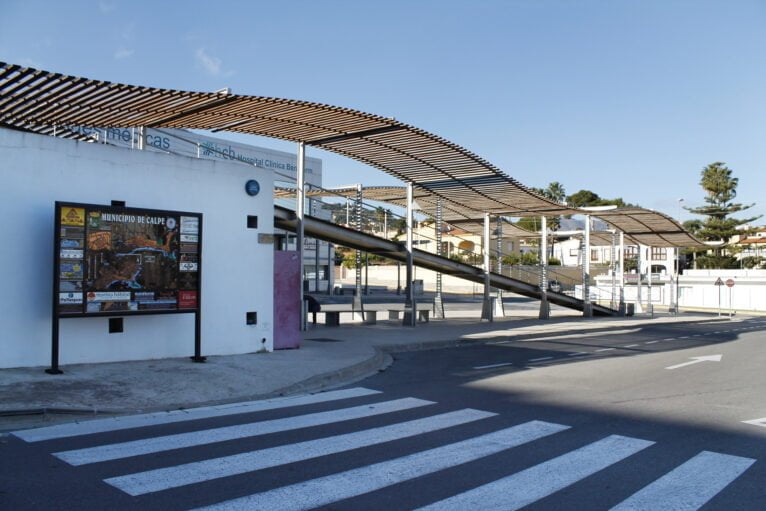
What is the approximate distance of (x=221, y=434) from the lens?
7.36m

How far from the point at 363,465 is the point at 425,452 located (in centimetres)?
82

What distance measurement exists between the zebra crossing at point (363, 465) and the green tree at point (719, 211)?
70028mm

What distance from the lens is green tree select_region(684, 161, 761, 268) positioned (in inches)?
2724

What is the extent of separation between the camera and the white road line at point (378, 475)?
515 centimetres

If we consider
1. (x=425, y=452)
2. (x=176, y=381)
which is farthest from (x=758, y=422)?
(x=176, y=381)

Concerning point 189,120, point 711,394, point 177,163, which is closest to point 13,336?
point 177,163

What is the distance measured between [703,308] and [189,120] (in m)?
47.7

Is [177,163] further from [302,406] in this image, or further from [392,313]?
[392,313]

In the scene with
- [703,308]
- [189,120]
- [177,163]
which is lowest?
[703,308]

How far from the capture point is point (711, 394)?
10.6 metres

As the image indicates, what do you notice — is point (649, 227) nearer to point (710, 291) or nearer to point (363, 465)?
point (710, 291)

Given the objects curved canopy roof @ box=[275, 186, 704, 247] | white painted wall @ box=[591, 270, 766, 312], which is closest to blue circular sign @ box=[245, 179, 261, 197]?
curved canopy roof @ box=[275, 186, 704, 247]

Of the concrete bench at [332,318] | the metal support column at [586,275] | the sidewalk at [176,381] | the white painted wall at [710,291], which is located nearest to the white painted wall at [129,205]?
the sidewalk at [176,381]

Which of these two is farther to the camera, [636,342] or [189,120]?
[636,342]
